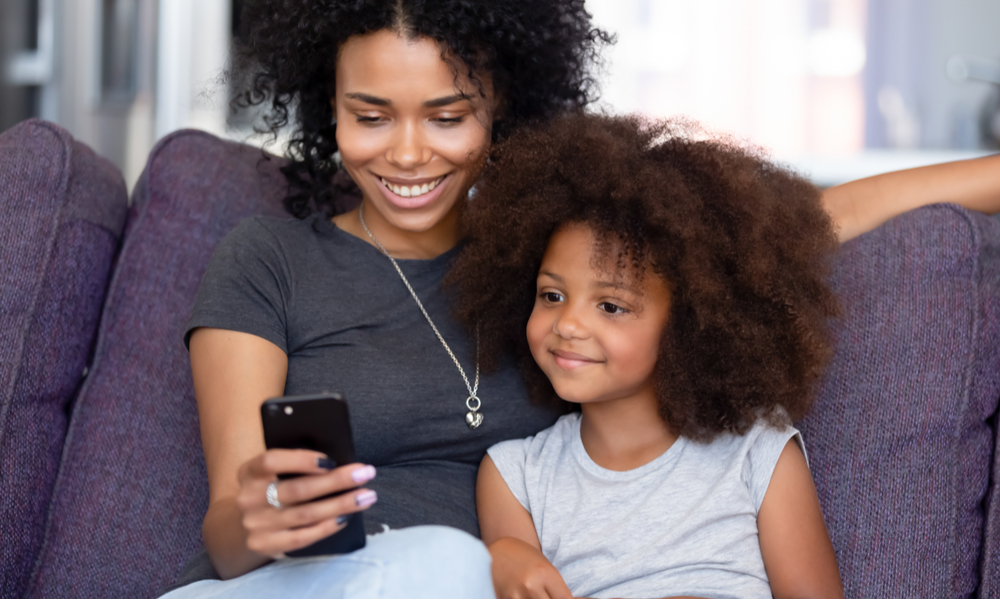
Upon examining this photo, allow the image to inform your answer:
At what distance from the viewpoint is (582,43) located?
169 centimetres

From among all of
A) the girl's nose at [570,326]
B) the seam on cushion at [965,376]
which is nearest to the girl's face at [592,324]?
the girl's nose at [570,326]

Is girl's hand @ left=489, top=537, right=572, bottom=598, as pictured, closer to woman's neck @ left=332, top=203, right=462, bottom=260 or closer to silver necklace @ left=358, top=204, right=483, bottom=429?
silver necklace @ left=358, top=204, right=483, bottom=429

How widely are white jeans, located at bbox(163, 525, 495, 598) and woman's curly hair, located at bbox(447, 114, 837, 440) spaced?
0.49 m

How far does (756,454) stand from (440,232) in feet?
2.21

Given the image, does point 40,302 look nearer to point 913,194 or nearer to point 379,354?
point 379,354

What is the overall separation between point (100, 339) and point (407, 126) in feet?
2.30

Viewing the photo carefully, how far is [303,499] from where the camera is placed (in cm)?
89

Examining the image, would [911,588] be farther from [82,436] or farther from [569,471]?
[82,436]

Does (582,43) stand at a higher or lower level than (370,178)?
higher

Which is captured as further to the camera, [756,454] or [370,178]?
[370,178]

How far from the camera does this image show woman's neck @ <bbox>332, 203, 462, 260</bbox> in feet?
5.11

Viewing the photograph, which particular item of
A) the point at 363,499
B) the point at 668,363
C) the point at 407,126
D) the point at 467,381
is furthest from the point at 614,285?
the point at 363,499

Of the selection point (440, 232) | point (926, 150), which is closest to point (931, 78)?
point (926, 150)

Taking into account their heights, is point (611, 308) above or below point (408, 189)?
below
